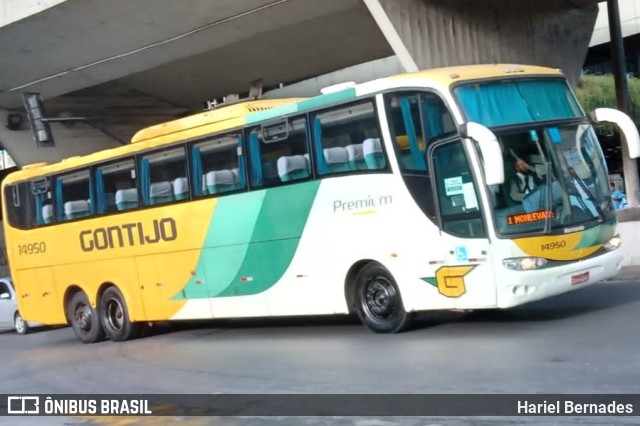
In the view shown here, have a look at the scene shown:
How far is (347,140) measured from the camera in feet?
39.7

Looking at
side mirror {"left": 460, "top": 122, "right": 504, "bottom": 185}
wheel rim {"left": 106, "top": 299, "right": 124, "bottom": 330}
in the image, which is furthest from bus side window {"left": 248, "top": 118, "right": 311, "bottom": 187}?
wheel rim {"left": 106, "top": 299, "right": 124, "bottom": 330}

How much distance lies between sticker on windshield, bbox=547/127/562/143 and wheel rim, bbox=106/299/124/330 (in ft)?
28.7

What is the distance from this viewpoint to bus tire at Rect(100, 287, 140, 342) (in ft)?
52.9

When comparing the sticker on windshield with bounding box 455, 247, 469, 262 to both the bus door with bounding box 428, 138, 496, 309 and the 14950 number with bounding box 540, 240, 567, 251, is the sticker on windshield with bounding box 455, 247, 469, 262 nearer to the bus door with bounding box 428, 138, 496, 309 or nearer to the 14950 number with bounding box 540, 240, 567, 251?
the bus door with bounding box 428, 138, 496, 309

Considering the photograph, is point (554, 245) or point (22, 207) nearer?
point (554, 245)

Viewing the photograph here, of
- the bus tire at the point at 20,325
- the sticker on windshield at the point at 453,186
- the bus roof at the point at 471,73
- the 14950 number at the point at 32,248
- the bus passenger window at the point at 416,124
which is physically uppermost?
the bus roof at the point at 471,73

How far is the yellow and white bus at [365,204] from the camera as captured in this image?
10.7 meters

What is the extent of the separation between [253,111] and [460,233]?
436 centimetres

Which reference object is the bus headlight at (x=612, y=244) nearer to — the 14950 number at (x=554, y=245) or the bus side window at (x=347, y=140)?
the 14950 number at (x=554, y=245)

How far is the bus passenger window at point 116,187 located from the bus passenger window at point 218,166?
5.55 feet

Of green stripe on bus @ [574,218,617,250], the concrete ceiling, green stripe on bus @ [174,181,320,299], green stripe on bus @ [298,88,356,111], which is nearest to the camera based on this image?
green stripe on bus @ [574,218,617,250]

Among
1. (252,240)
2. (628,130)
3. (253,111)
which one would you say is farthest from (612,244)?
(253,111)
